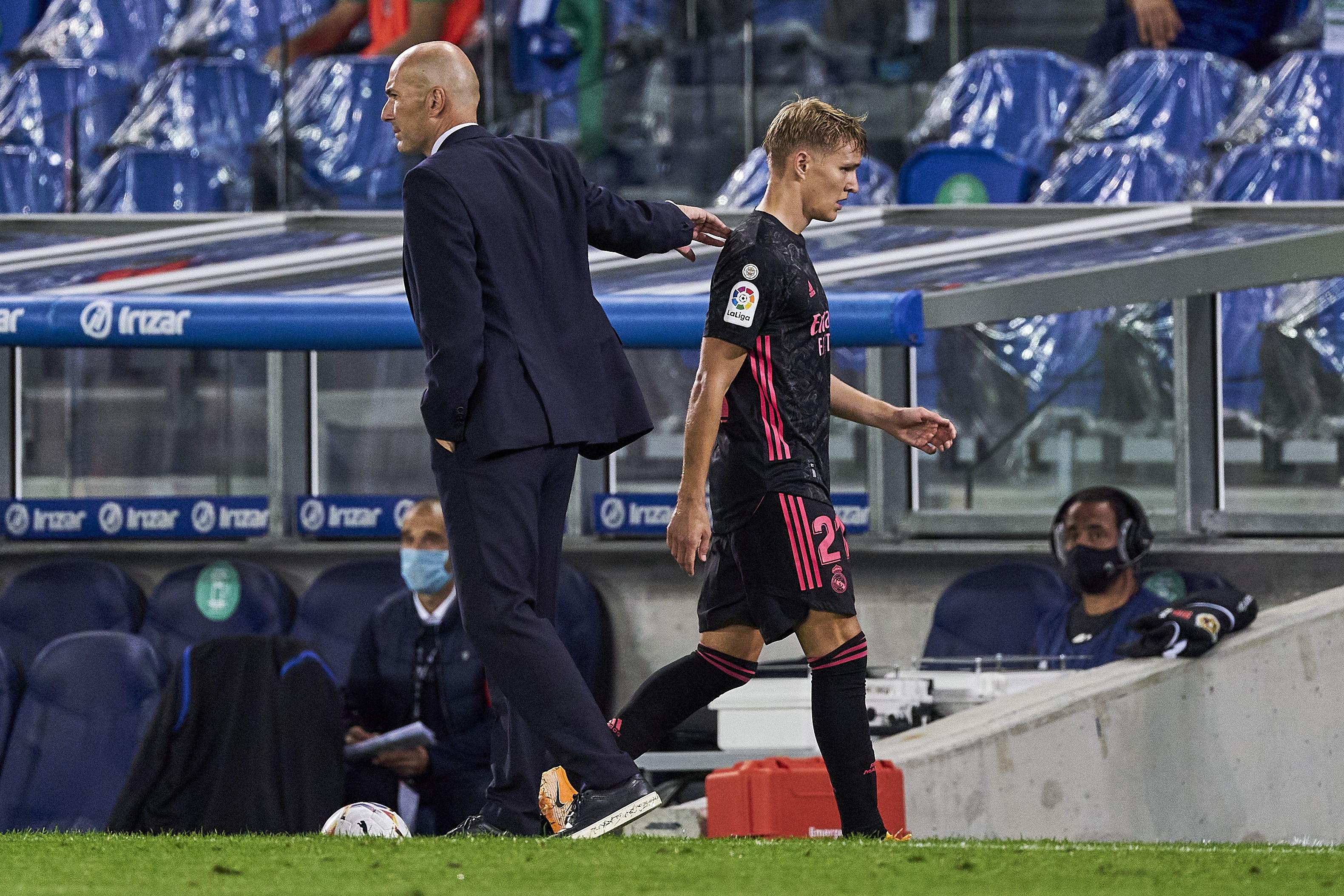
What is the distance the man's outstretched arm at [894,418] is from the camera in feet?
12.6

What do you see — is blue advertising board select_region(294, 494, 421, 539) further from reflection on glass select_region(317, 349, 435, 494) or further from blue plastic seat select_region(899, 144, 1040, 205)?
blue plastic seat select_region(899, 144, 1040, 205)

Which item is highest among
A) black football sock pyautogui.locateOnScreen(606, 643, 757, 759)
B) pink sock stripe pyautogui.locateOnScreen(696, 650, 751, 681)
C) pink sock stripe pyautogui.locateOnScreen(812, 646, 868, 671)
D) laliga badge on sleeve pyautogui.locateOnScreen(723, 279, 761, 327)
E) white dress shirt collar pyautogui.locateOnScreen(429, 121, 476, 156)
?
white dress shirt collar pyautogui.locateOnScreen(429, 121, 476, 156)

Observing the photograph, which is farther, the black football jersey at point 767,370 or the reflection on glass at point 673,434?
the reflection on glass at point 673,434

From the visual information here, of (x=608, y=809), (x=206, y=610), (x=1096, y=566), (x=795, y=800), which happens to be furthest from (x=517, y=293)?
(x=206, y=610)

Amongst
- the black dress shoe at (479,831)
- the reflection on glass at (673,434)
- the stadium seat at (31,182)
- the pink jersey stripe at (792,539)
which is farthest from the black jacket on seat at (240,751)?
the stadium seat at (31,182)

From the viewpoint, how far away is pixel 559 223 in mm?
3316

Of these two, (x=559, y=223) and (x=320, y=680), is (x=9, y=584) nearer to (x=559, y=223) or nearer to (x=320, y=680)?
(x=320, y=680)

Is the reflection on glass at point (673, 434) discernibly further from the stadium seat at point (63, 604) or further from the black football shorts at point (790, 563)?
the black football shorts at point (790, 563)

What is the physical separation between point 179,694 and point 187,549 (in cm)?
209

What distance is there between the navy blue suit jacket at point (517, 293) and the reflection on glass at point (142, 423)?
5279mm

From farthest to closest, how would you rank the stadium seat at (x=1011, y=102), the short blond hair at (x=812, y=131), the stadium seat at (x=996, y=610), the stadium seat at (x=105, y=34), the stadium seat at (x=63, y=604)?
the stadium seat at (x=105, y=34)
the stadium seat at (x=1011, y=102)
the stadium seat at (x=63, y=604)
the stadium seat at (x=996, y=610)
the short blond hair at (x=812, y=131)

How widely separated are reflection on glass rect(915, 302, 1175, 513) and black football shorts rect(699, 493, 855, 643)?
4122 millimetres

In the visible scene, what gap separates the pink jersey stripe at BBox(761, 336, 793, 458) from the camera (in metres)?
3.60

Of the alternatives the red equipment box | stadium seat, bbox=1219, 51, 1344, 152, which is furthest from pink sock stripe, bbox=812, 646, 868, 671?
stadium seat, bbox=1219, 51, 1344, 152
